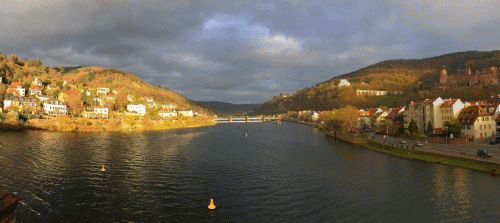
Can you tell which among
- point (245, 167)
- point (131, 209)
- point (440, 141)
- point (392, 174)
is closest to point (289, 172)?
point (245, 167)

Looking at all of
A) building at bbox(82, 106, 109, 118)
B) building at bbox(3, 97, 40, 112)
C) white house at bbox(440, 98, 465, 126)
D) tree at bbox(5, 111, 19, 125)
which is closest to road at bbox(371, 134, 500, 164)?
white house at bbox(440, 98, 465, 126)

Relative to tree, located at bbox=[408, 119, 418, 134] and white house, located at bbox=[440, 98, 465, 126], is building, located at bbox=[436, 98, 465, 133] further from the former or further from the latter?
tree, located at bbox=[408, 119, 418, 134]

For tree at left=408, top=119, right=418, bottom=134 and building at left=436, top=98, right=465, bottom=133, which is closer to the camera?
building at left=436, top=98, right=465, bottom=133

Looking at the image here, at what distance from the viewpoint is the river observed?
40.0 m

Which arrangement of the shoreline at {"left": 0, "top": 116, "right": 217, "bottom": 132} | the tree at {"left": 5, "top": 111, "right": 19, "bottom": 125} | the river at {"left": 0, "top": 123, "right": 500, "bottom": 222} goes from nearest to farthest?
the river at {"left": 0, "top": 123, "right": 500, "bottom": 222}
the tree at {"left": 5, "top": 111, "right": 19, "bottom": 125}
the shoreline at {"left": 0, "top": 116, "right": 217, "bottom": 132}

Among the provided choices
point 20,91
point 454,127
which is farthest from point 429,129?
point 20,91

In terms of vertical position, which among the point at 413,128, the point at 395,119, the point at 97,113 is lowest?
the point at 413,128

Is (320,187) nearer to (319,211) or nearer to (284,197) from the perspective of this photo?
(284,197)

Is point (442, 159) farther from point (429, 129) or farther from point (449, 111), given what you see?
point (449, 111)

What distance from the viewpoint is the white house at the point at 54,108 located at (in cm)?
18075

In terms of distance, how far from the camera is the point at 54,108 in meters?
184

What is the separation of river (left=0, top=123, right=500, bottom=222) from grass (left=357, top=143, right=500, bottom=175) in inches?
83.1

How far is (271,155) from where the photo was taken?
88.4 meters

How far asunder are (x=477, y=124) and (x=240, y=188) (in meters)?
75.0
